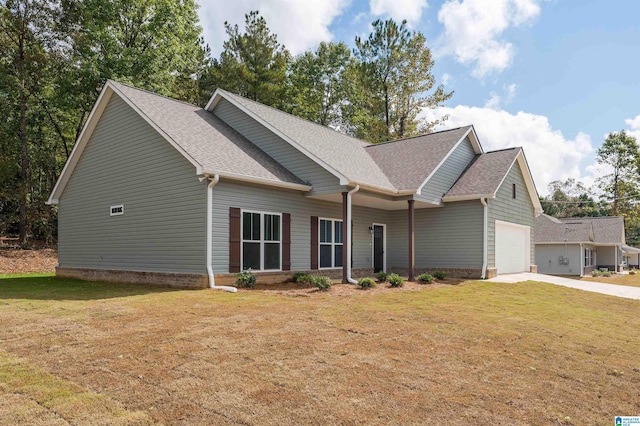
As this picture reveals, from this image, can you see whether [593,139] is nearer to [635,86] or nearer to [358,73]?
[358,73]

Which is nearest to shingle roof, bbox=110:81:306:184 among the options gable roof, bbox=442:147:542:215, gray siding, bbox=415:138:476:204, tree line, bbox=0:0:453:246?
gray siding, bbox=415:138:476:204

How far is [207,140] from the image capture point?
13922 millimetres

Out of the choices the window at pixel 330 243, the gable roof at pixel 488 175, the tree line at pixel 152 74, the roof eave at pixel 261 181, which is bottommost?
the window at pixel 330 243

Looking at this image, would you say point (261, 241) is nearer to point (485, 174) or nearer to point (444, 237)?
point (444, 237)

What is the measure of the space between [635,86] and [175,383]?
1947 centimetres

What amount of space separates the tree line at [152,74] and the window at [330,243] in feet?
51.3

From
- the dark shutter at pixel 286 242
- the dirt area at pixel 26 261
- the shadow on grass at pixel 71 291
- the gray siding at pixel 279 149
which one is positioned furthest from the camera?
the dirt area at pixel 26 261

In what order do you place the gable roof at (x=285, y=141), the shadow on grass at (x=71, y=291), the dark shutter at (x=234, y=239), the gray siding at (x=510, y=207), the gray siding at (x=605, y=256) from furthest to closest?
the gray siding at (x=605, y=256) < the gray siding at (x=510, y=207) < the gable roof at (x=285, y=141) < the dark shutter at (x=234, y=239) < the shadow on grass at (x=71, y=291)

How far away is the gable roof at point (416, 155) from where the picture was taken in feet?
52.6

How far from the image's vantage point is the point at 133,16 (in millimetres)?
26953

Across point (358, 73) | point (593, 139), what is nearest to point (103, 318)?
point (358, 73)

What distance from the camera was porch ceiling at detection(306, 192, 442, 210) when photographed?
47.3 ft

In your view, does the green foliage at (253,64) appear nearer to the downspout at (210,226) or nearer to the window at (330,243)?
the window at (330,243)

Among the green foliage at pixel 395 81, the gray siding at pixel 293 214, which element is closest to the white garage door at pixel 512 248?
the gray siding at pixel 293 214
